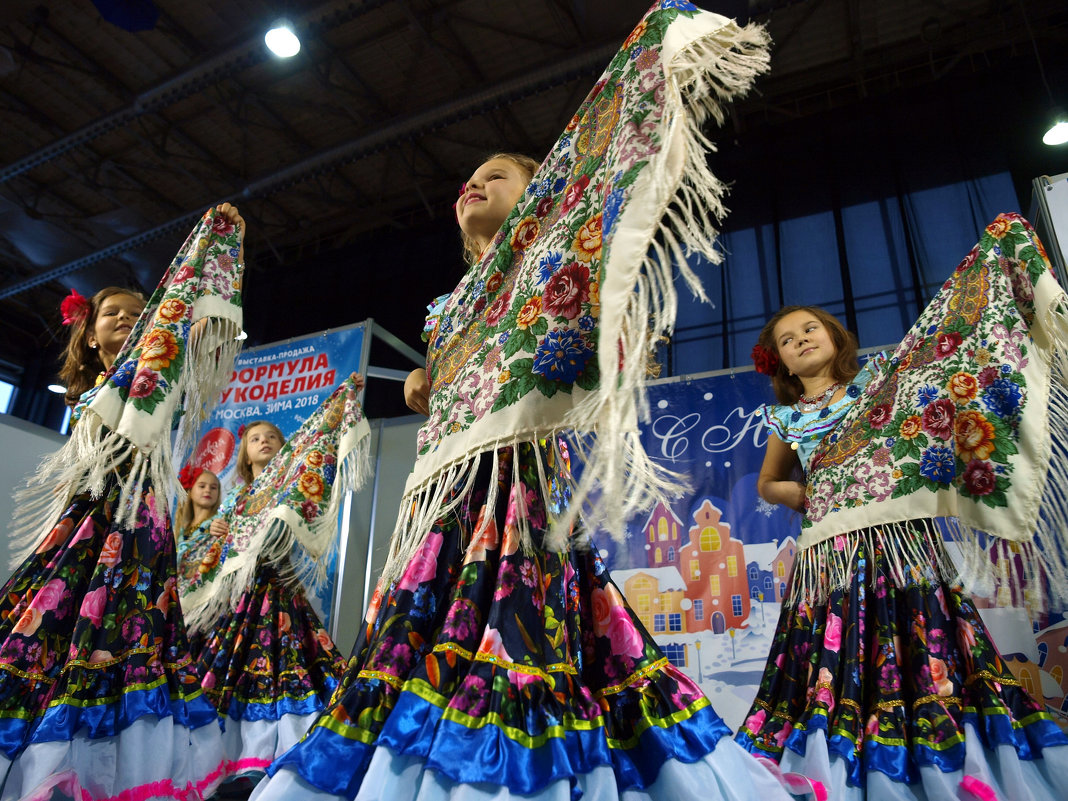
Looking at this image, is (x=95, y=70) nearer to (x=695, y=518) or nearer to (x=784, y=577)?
(x=695, y=518)

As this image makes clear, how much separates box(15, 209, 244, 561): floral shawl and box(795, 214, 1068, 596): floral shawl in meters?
1.58

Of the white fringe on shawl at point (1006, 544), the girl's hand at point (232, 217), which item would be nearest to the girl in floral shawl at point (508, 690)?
the white fringe on shawl at point (1006, 544)

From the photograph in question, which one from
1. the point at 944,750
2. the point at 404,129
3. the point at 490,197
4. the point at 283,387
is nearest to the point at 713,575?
the point at 944,750

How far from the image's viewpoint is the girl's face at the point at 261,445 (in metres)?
3.43

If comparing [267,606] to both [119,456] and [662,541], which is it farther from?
[662,541]

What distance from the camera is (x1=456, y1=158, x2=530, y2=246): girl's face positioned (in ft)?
4.62

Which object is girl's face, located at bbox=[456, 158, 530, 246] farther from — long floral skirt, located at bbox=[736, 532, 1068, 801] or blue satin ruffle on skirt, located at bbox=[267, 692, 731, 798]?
long floral skirt, located at bbox=[736, 532, 1068, 801]

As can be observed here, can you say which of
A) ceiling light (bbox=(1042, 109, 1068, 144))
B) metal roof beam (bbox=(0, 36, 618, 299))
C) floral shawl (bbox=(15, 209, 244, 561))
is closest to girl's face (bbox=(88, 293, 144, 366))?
floral shawl (bbox=(15, 209, 244, 561))

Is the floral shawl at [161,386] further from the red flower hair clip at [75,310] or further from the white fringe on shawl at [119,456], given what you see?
the red flower hair clip at [75,310]

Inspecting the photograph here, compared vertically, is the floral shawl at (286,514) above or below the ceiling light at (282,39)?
below

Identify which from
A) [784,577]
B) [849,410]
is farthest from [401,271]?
[849,410]

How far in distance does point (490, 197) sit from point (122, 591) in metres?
1.18

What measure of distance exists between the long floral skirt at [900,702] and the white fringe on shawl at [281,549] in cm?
166

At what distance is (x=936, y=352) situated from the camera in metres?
1.80
